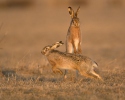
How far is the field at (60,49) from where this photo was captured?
7.68m

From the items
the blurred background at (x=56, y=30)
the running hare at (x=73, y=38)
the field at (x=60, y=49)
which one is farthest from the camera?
the blurred background at (x=56, y=30)

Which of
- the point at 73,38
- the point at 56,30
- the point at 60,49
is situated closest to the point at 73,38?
the point at 73,38

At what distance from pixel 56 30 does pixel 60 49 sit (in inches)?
269

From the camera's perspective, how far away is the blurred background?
15.7m

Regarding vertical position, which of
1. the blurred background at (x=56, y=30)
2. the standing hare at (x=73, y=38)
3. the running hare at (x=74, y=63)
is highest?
the blurred background at (x=56, y=30)

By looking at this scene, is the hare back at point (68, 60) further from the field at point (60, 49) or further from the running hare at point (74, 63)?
the field at point (60, 49)

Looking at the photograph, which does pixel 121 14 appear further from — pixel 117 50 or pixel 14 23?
pixel 117 50

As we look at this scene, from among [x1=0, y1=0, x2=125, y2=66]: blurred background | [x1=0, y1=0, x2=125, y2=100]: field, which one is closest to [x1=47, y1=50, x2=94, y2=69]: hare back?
[x1=0, y1=0, x2=125, y2=100]: field

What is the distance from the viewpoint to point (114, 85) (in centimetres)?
820

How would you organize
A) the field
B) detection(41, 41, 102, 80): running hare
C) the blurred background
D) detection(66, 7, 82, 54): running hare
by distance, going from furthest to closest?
the blurred background, detection(66, 7, 82, 54): running hare, detection(41, 41, 102, 80): running hare, the field

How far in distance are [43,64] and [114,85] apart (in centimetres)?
334

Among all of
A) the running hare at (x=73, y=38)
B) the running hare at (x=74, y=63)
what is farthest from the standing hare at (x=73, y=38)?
the running hare at (x=74, y=63)

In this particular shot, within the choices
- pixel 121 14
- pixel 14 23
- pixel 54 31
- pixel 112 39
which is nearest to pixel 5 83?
pixel 112 39

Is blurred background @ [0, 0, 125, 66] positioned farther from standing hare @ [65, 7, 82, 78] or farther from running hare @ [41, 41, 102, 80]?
running hare @ [41, 41, 102, 80]
